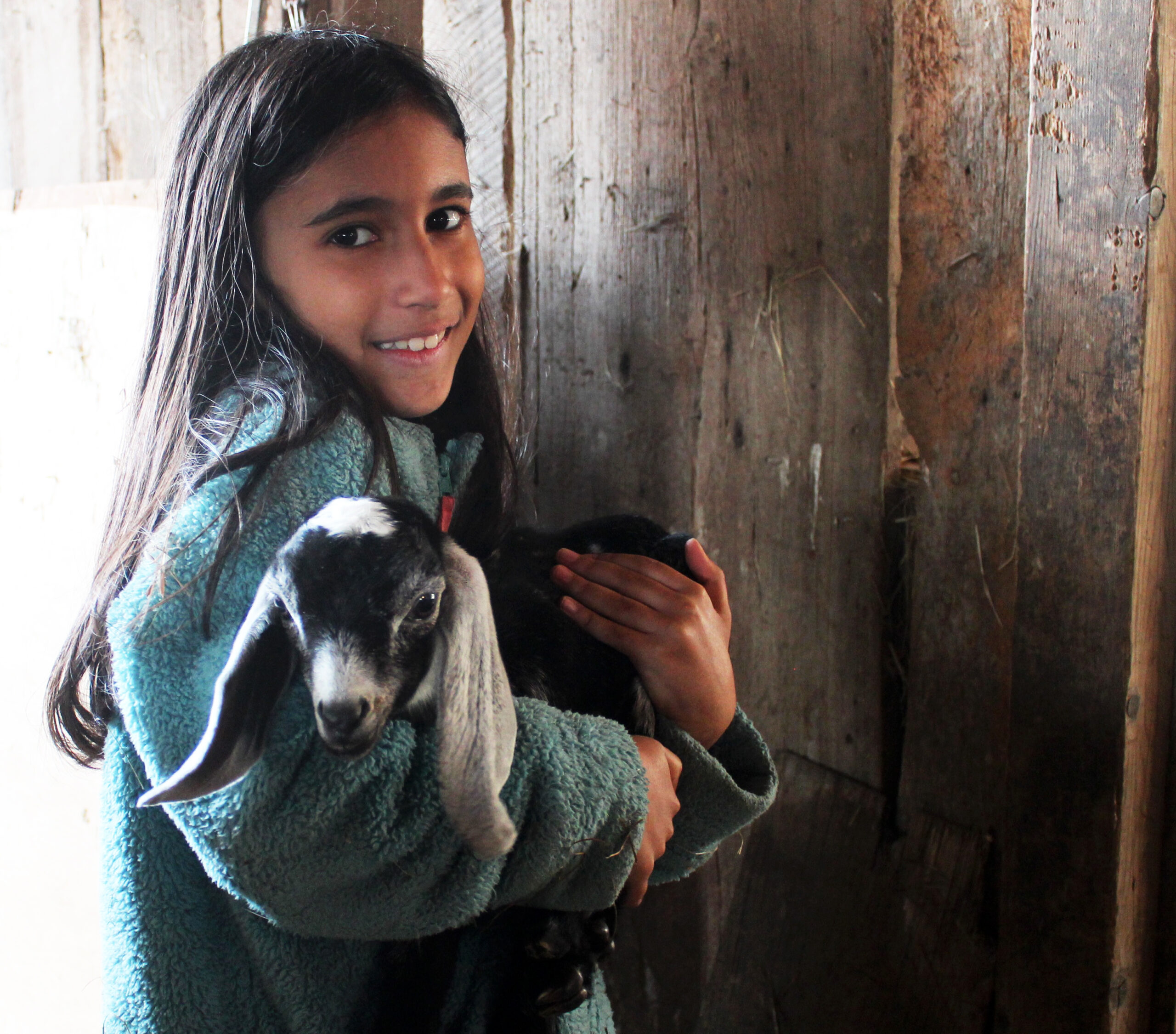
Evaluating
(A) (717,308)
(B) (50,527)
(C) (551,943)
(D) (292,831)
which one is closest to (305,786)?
(D) (292,831)

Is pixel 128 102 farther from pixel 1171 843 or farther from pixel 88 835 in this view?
pixel 1171 843

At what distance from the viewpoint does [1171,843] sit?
1.13 meters

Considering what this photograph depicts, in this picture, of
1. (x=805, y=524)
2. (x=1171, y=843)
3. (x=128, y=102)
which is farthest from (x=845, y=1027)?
(x=128, y=102)

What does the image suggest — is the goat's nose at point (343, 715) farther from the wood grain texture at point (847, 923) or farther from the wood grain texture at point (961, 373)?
the wood grain texture at point (961, 373)

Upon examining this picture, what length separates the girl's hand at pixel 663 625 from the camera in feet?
2.96

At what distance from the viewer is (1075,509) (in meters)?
1.11

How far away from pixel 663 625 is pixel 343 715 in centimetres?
41

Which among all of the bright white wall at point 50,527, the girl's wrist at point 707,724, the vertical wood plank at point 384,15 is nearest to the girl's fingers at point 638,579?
the girl's wrist at point 707,724

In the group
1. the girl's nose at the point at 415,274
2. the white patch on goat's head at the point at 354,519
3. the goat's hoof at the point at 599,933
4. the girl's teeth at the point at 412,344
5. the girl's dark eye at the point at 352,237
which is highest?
the girl's dark eye at the point at 352,237

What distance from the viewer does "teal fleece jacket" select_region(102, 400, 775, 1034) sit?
63 centimetres

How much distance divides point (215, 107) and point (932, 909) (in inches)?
52.7

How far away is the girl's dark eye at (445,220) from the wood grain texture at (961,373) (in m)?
0.79

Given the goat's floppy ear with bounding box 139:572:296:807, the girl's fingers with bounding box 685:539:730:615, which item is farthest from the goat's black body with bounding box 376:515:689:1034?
the goat's floppy ear with bounding box 139:572:296:807

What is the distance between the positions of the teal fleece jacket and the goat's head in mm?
20
